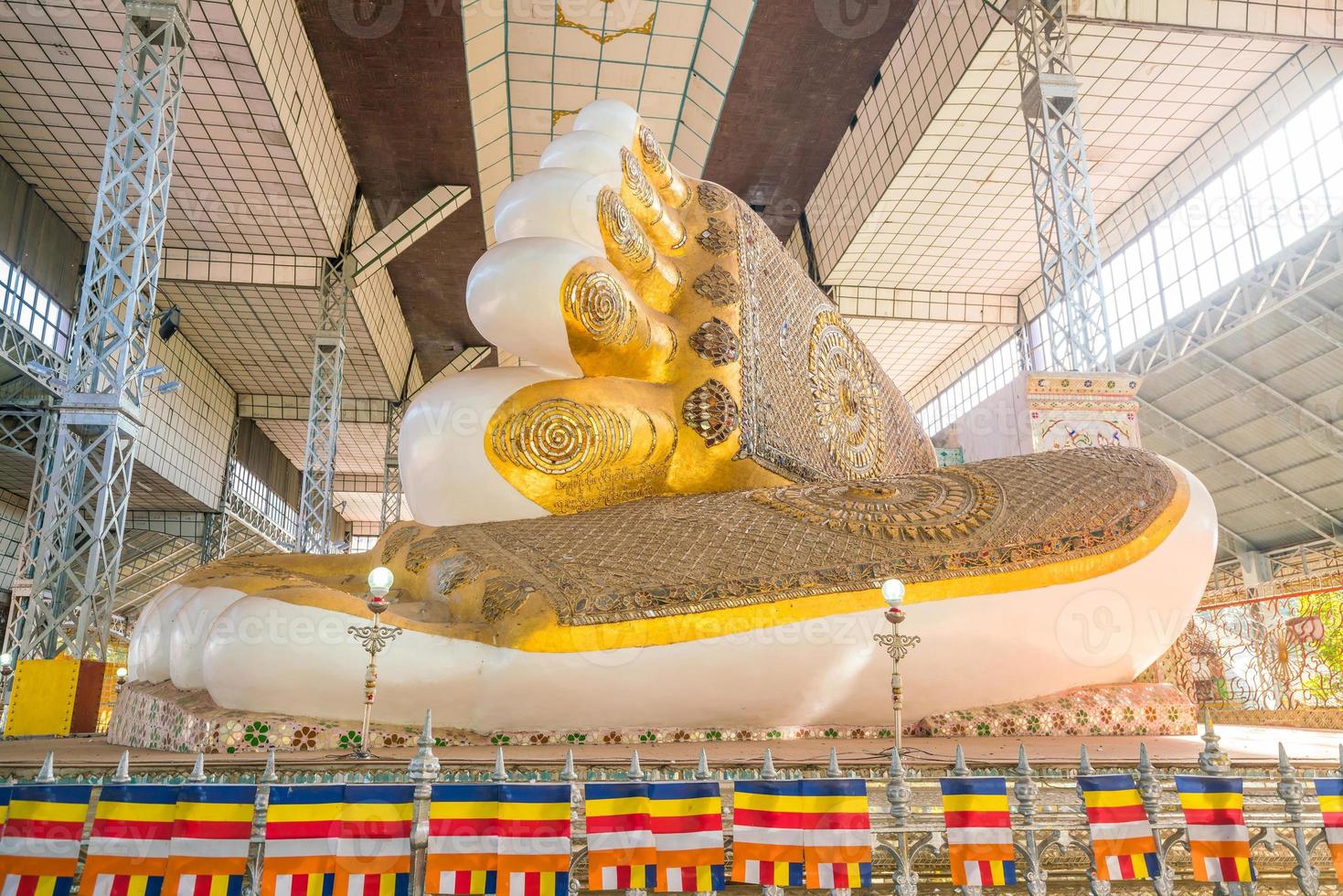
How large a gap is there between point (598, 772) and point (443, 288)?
580 inches

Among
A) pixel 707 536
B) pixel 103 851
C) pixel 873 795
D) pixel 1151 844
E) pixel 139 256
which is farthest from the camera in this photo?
pixel 139 256

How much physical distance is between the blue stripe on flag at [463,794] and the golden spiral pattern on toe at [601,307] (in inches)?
85.1

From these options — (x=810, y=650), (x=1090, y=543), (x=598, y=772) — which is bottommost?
(x=598, y=772)

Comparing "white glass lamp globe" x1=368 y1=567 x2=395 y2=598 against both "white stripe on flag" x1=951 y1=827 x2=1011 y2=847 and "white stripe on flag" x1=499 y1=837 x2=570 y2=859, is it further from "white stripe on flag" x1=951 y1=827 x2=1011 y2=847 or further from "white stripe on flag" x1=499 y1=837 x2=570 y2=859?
"white stripe on flag" x1=951 y1=827 x2=1011 y2=847

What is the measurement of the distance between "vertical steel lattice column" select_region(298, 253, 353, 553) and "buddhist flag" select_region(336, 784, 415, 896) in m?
10.8

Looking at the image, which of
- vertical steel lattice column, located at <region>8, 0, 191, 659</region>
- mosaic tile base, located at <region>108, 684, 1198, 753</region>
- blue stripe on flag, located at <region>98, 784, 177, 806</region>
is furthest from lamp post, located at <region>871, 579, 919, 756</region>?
vertical steel lattice column, located at <region>8, 0, 191, 659</region>

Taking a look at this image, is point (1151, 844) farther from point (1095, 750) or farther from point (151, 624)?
point (151, 624)

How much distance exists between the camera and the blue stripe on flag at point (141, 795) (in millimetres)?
1836

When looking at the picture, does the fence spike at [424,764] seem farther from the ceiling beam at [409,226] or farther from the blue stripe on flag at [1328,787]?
the ceiling beam at [409,226]

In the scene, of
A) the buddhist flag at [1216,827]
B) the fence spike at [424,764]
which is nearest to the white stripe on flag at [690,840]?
the fence spike at [424,764]

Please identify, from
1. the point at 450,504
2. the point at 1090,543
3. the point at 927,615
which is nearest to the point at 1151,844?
the point at 927,615

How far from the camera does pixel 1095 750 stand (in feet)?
9.54

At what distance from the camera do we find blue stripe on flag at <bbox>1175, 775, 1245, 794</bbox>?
2.16 metres

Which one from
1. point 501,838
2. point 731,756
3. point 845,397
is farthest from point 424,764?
point 845,397
